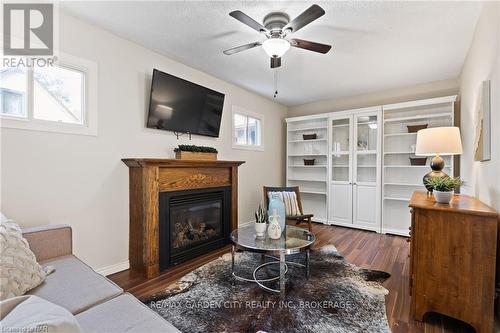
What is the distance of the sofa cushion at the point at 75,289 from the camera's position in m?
1.25

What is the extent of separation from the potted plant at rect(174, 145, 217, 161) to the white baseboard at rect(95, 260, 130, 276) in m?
1.37

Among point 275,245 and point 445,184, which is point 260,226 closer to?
point 275,245

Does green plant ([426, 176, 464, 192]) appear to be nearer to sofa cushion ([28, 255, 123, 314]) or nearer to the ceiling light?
the ceiling light

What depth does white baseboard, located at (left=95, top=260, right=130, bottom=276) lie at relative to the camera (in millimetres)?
2535

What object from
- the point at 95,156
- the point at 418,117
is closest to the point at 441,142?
the point at 418,117

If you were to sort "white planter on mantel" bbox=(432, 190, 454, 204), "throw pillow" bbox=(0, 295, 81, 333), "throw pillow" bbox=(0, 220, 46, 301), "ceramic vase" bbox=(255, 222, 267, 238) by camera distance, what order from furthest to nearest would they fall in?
"ceramic vase" bbox=(255, 222, 267, 238)
"white planter on mantel" bbox=(432, 190, 454, 204)
"throw pillow" bbox=(0, 220, 46, 301)
"throw pillow" bbox=(0, 295, 81, 333)

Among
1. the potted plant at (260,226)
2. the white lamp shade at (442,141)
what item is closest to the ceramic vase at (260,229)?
the potted plant at (260,226)

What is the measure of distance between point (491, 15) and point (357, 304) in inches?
101

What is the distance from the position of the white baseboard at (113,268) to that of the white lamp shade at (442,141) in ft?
11.2

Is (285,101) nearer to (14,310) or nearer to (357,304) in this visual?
(357,304)

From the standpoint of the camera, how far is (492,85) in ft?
6.15

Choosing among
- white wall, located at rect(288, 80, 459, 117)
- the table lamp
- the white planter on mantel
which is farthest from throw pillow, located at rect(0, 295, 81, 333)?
white wall, located at rect(288, 80, 459, 117)

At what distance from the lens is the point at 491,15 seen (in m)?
1.90

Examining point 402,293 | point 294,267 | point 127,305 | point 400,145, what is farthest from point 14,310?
point 400,145
